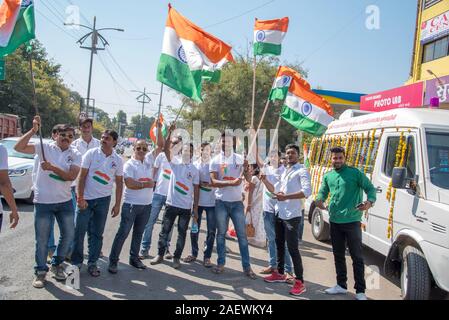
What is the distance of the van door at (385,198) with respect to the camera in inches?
208

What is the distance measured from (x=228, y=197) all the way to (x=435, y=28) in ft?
71.4

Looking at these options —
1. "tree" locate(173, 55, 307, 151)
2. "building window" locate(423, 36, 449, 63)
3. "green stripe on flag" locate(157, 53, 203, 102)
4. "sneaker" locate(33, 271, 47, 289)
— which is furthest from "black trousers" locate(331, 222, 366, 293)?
"building window" locate(423, 36, 449, 63)

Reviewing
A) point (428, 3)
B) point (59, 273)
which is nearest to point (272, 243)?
point (59, 273)

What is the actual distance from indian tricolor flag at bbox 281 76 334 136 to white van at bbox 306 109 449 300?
813mm

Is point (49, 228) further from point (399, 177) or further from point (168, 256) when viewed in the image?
point (399, 177)

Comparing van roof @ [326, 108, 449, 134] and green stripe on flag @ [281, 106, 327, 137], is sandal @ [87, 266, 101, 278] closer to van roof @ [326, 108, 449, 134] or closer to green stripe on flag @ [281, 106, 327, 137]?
green stripe on flag @ [281, 106, 327, 137]

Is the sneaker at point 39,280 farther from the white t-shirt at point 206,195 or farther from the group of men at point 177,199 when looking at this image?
the white t-shirt at point 206,195

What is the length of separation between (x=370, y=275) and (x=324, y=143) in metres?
3.70

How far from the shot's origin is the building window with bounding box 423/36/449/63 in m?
21.5

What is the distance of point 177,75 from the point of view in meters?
5.91

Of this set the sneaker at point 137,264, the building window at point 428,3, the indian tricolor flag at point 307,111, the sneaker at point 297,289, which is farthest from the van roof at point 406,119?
the building window at point 428,3

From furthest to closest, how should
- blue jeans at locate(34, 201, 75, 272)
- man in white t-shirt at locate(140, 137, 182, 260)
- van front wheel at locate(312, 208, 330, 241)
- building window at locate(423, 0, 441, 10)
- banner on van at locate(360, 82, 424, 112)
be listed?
building window at locate(423, 0, 441, 10), banner on van at locate(360, 82, 424, 112), van front wheel at locate(312, 208, 330, 241), man in white t-shirt at locate(140, 137, 182, 260), blue jeans at locate(34, 201, 75, 272)


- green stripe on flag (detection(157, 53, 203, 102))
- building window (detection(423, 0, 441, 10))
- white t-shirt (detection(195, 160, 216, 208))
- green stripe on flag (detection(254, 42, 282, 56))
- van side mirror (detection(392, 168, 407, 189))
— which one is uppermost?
building window (detection(423, 0, 441, 10))
